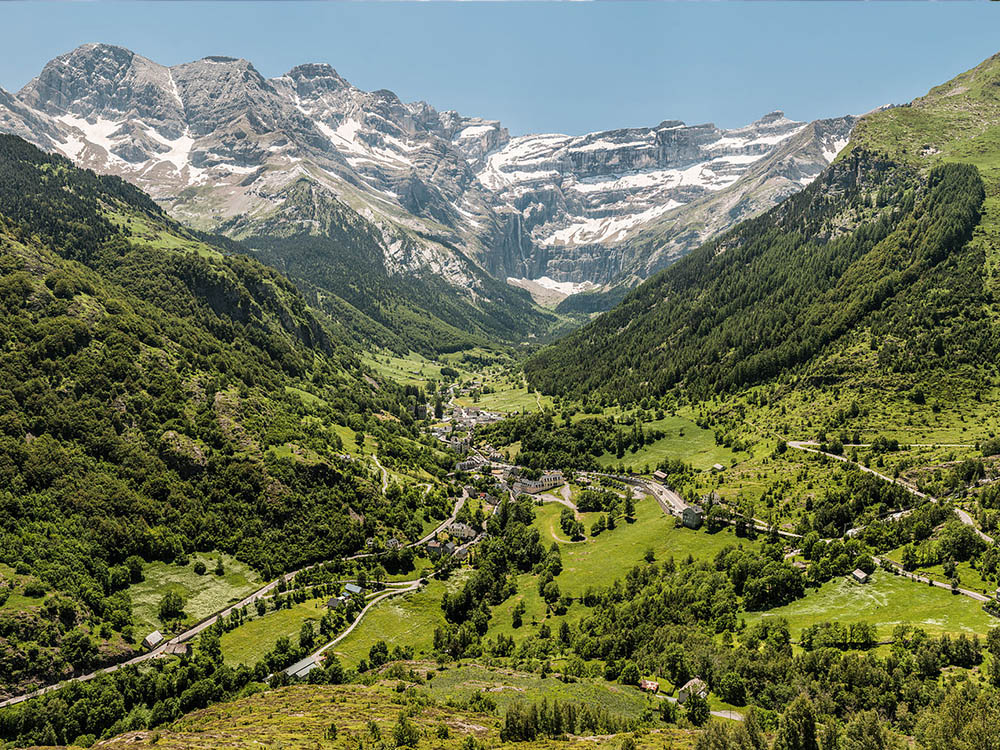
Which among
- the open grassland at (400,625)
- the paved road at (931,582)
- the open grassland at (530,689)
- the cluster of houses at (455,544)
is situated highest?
the paved road at (931,582)

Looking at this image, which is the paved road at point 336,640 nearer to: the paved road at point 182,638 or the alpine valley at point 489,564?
the alpine valley at point 489,564

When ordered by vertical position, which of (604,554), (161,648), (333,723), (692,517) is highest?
(692,517)

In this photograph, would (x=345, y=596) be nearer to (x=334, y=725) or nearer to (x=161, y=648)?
(x=161, y=648)

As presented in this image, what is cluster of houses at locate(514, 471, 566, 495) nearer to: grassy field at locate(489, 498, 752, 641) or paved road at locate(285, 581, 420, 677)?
grassy field at locate(489, 498, 752, 641)

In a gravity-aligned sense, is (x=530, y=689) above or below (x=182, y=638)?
below

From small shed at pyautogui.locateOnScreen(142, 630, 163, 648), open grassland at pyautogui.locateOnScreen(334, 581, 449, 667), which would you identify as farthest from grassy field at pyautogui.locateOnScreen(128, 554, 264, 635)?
open grassland at pyautogui.locateOnScreen(334, 581, 449, 667)

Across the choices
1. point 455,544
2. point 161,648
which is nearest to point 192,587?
point 161,648

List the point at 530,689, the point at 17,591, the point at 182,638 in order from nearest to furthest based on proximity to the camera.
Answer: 1. the point at 530,689
2. the point at 17,591
3. the point at 182,638

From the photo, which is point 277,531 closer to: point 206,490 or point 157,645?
point 206,490

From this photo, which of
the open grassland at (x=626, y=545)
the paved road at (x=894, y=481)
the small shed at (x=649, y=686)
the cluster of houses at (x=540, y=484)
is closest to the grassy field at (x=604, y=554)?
the open grassland at (x=626, y=545)
